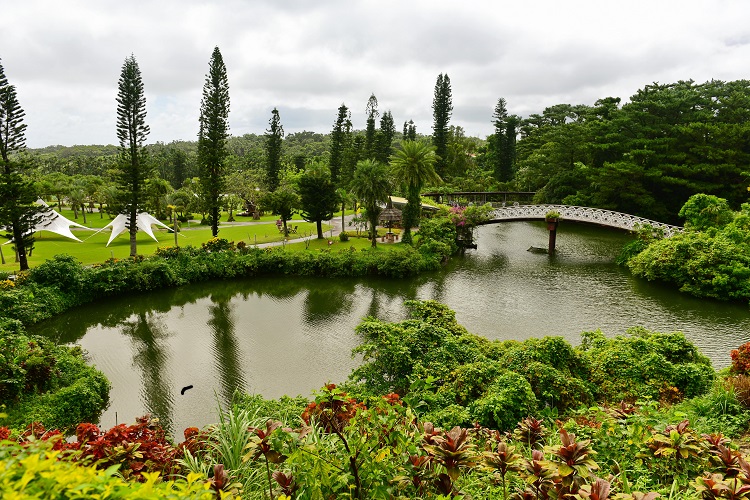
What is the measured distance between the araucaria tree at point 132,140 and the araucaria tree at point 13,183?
4203 millimetres

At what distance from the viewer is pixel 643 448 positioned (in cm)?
481

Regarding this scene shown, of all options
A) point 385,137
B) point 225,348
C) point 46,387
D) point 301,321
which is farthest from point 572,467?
point 385,137

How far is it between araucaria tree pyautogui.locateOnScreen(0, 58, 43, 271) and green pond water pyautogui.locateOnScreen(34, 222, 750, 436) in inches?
262

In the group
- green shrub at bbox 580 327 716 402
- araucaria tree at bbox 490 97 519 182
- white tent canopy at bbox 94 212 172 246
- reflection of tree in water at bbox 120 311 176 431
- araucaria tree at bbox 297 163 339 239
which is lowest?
reflection of tree in water at bbox 120 311 176 431

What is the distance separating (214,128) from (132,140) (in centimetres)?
529

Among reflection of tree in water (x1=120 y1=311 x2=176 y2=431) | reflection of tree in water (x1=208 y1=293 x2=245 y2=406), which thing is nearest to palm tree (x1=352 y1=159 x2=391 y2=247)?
reflection of tree in water (x1=208 y1=293 x2=245 y2=406)

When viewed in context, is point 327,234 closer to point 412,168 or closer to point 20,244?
point 412,168

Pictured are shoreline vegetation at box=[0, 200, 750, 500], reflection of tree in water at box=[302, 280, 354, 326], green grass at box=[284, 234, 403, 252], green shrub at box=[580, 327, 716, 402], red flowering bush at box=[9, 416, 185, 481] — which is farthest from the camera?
green grass at box=[284, 234, 403, 252]

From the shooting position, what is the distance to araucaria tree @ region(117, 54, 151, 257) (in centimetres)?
2311

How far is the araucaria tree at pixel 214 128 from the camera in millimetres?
27375

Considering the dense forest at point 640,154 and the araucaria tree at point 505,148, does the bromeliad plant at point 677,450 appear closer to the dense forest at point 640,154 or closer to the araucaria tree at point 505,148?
the dense forest at point 640,154

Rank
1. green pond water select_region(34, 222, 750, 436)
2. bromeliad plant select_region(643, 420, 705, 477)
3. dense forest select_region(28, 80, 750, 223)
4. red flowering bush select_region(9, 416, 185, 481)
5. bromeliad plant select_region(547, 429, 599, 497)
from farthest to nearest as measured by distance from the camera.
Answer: dense forest select_region(28, 80, 750, 223), green pond water select_region(34, 222, 750, 436), bromeliad plant select_region(643, 420, 705, 477), red flowering bush select_region(9, 416, 185, 481), bromeliad plant select_region(547, 429, 599, 497)

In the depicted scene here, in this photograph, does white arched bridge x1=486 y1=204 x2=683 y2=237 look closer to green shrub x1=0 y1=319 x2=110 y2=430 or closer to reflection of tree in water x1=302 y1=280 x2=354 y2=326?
reflection of tree in water x1=302 y1=280 x2=354 y2=326

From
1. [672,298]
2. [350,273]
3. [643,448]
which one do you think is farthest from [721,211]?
[643,448]
